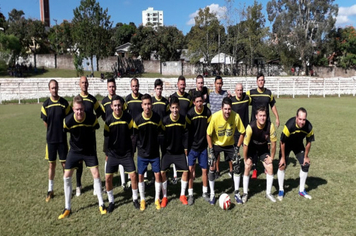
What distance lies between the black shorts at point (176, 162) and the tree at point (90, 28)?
3735cm

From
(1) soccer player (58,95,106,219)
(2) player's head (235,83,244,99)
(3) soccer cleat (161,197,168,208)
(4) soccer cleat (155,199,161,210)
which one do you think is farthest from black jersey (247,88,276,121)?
(1) soccer player (58,95,106,219)

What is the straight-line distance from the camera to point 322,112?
16.5m

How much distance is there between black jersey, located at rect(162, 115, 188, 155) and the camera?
5137mm

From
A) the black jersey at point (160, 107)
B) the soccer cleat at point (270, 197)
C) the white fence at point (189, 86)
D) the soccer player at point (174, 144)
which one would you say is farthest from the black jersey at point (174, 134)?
the white fence at point (189, 86)

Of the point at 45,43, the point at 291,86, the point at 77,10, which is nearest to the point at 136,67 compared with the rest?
the point at 77,10

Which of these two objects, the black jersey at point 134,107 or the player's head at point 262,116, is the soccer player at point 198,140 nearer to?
the player's head at point 262,116

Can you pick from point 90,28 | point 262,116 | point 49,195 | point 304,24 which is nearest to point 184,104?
point 262,116

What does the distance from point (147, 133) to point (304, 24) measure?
46457 mm

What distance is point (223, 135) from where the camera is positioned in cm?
545

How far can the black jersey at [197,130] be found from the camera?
538 cm

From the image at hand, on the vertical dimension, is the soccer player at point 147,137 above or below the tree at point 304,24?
below

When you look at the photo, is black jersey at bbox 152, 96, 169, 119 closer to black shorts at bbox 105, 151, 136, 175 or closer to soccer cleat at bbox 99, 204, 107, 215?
black shorts at bbox 105, 151, 136, 175

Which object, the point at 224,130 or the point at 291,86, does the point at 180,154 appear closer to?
the point at 224,130

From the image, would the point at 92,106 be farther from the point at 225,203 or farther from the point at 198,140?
the point at 225,203
